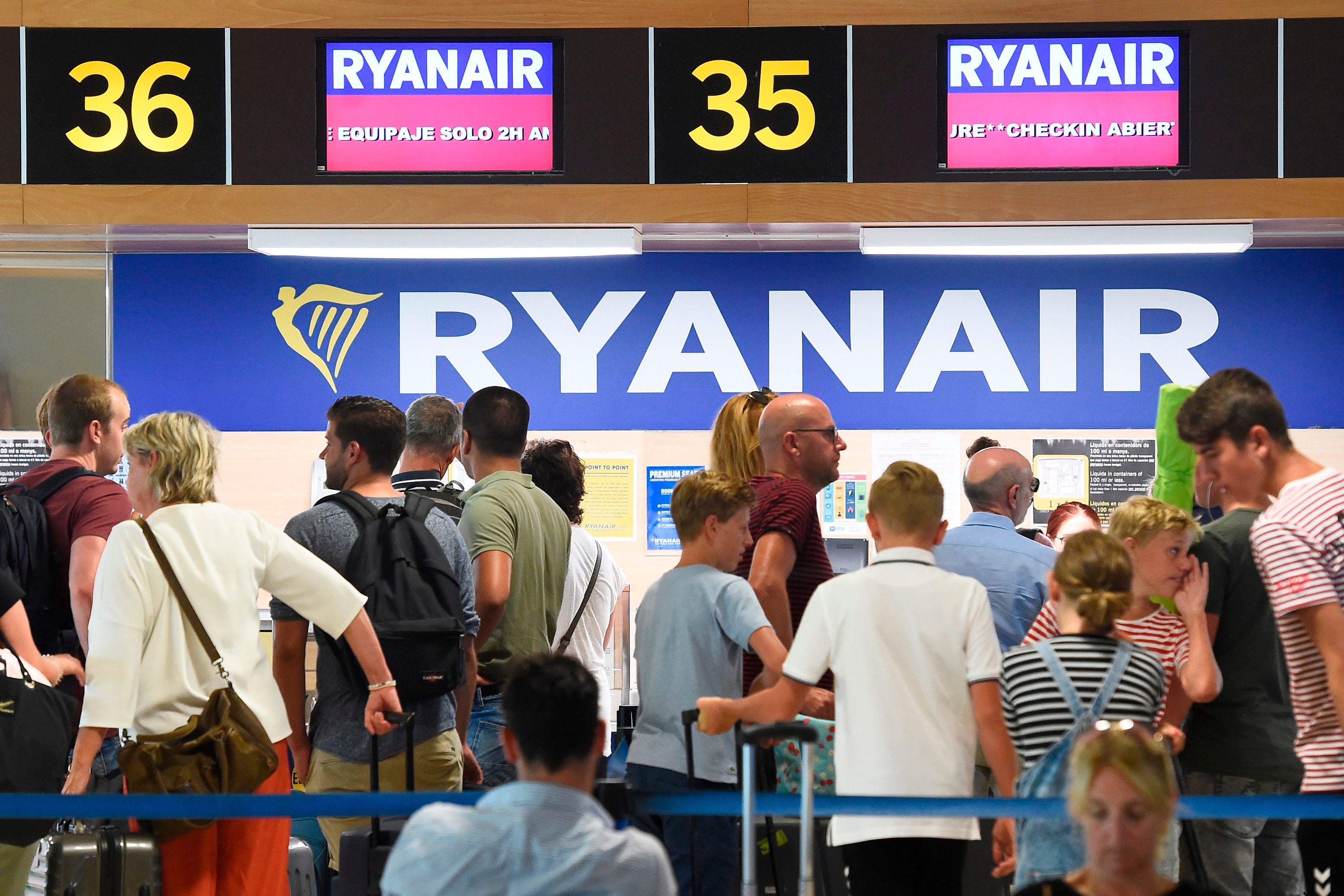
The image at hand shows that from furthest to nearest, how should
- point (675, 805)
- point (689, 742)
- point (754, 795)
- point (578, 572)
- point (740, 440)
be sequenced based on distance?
point (578, 572) < point (740, 440) < point (689, 742) < point (675, 805) < point (754, 795)

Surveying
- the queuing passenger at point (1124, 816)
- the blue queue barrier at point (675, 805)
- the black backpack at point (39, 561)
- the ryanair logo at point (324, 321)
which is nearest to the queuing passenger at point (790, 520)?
the blue queue barrier at point (675, 805)

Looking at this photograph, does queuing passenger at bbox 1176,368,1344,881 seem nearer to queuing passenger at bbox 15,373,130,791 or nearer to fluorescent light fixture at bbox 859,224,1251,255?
fluorescent light fixture at bbox 859,224,1251,255

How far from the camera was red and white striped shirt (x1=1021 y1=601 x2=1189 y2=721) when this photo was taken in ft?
11.1

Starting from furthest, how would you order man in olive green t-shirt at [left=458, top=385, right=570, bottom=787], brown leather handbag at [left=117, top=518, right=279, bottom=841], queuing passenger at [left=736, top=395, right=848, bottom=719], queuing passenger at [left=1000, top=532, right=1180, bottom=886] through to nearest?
man in olive green t-shirt at [left=458, top=385, right=570, bottom=787] < queuing passenger at [left=736, top=395, right=848, bottom=719] < brown leather handbag at [left=117, top=518, right=279, bottom=841] < queuing passenger at [left=1000, top=532, right=1180, bottom=886]

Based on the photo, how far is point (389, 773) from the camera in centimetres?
357

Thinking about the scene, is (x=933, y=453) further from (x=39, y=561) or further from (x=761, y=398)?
(x=39, y=561)

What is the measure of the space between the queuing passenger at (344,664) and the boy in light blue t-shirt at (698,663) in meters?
0.56

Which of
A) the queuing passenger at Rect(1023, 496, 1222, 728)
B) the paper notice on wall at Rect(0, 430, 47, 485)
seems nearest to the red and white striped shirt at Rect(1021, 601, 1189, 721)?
the queuing passenger at Rect(1023, 496, 1222, 728)

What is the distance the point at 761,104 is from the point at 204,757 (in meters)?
2.91

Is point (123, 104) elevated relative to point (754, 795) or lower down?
elevated

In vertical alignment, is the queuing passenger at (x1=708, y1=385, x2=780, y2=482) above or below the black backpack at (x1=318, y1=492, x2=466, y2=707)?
above

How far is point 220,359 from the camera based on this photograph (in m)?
6.08

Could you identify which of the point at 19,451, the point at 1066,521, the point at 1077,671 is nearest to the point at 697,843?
the point at 1077,671

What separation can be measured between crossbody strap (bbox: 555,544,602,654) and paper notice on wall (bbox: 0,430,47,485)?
2.87 m
